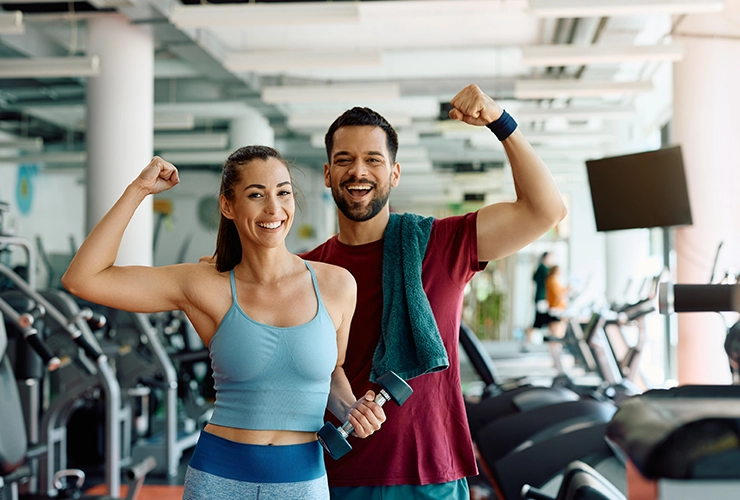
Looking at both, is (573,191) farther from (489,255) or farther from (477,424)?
(489,255)

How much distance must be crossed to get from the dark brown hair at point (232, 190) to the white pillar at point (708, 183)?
4038 mm

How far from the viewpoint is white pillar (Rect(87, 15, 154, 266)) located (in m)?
6.50

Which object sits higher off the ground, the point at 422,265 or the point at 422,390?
the point at 422,265

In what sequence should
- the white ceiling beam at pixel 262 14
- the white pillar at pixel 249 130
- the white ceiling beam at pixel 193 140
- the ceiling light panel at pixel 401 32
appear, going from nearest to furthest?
the white ceiling beam at pixel 262 14 < the ceiling light panel at pixel 401 32 < the white ceiling beam at pixel 193 140 < the white pillar at pixel 249 130

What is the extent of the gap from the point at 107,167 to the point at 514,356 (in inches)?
279

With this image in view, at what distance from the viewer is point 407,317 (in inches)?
65.6

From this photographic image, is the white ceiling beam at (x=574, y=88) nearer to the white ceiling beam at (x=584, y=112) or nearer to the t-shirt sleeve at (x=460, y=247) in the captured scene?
the white ceiling beam at (x=584, y=112)

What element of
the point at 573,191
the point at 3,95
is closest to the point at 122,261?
the point at 3,95

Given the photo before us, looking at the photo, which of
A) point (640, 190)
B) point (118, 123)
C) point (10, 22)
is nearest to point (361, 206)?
point (640, 190)

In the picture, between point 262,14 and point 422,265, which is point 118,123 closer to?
point 262,14

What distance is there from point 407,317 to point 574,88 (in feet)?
19.6

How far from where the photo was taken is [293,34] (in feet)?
25.9

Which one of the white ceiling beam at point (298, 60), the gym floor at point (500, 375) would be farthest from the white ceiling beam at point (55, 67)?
the gym floor at point (500, 375)

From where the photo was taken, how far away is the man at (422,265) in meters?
1.65
